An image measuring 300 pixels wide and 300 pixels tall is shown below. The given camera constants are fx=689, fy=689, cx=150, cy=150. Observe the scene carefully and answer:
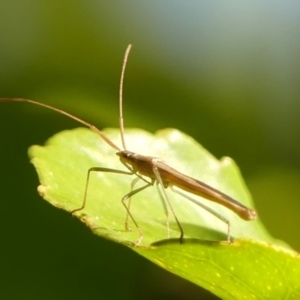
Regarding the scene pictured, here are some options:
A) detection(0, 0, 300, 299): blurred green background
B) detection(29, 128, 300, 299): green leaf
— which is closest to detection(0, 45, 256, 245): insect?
detection(29, 128, 300, 299): green leaf

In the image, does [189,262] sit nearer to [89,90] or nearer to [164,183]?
[164,183]

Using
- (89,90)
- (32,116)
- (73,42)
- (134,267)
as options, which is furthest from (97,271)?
(73,42)

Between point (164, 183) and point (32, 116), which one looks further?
point (32, 116)

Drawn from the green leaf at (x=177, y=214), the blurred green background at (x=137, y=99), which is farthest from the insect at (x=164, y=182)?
the blurred green background at (x=137, y=99)

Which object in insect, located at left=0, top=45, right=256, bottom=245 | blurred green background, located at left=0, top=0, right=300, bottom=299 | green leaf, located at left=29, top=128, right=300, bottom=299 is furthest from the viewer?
blurred green background, located at left=0, top=0, right=300, bottom=299

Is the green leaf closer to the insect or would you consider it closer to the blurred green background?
the insect
